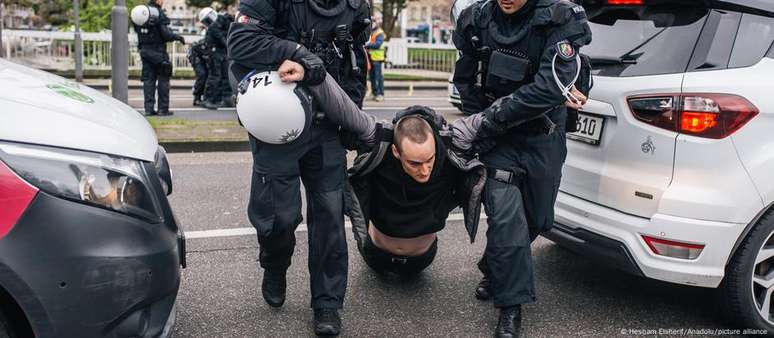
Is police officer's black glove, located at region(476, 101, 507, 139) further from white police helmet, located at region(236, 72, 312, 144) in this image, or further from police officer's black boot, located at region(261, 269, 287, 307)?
police officer's black boot, located at region(261, 269, 287, 307)

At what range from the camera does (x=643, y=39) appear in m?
3.46

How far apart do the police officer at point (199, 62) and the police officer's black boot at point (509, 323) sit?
30.8 feet

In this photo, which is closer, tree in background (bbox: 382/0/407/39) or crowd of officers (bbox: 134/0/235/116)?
crowd of officers (bbox: 134/0/235/116)

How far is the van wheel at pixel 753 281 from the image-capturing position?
319 centimetres

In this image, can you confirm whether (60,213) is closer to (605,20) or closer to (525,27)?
(525,27)

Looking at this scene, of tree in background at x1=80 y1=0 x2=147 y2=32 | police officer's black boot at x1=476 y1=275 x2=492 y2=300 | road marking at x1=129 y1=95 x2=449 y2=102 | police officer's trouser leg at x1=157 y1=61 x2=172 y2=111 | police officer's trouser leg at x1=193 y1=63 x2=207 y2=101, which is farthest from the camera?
tree in background at x1=80 y1=0 x2=147 y2=32

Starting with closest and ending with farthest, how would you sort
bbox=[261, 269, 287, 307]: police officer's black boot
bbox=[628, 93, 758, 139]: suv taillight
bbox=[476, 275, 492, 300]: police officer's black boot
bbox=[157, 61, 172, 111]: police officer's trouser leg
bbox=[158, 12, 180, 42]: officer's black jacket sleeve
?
bbox=[628, 93, 758, 139]: suv taillight, bbox=[261, 269, 287, 307]: police officer's black boot, bbox=[476, 275, 492, 300]: police officer's black boot, bbox=[158, 12, 180, 42]: officer's black jacket sleeve, bbox=[157, 61, 172, 111]: police officer's trouser leg

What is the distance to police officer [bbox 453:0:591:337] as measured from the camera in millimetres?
3156

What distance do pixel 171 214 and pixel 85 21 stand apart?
19.9 m

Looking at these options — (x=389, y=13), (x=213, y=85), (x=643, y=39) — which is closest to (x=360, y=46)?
(x=643, y=39)

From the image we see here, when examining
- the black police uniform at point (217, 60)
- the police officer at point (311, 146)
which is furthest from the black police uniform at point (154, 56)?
the police officer at point (311, 146)

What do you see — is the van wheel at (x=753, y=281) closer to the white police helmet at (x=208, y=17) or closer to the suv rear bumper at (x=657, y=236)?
the suv rear bumper at (x=657, y=236)

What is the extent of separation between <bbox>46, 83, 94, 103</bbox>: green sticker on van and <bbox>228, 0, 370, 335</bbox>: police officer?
61 centimetres

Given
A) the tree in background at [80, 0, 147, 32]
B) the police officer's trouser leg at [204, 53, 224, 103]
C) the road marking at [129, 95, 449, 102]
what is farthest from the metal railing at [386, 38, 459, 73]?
the police officer's trouser leg at [204, 53, 224, 103]
